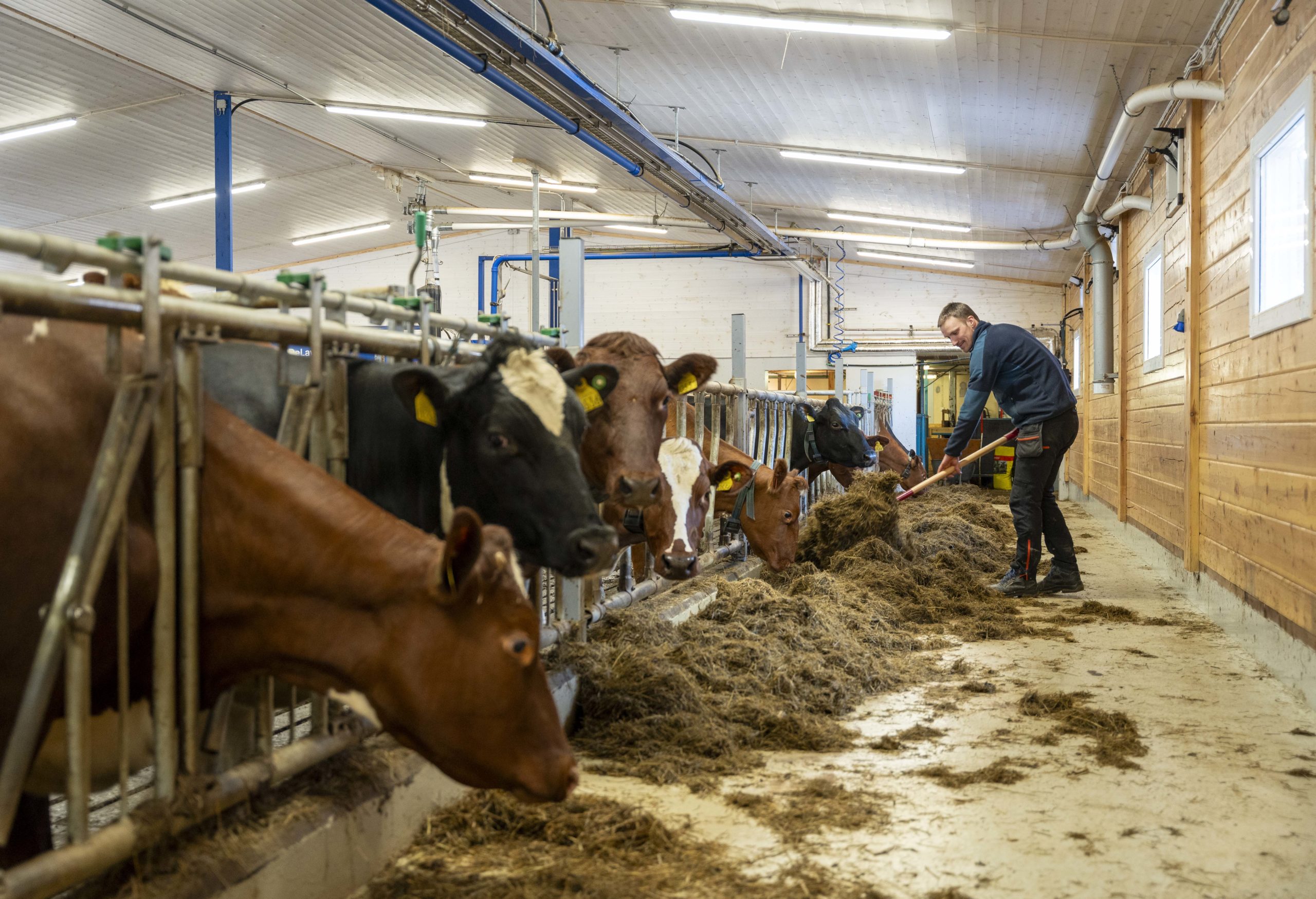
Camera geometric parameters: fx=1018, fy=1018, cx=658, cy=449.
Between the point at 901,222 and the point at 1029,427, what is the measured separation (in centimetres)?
963

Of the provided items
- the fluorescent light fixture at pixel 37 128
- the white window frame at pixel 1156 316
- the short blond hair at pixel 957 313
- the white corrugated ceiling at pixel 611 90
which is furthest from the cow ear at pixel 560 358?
the fluorescent light fixture at pixel 37 128

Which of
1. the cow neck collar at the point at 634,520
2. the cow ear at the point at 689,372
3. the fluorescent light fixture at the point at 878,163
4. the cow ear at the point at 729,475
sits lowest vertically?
the cow neck collar at the point at 634,520

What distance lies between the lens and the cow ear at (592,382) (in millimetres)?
3148

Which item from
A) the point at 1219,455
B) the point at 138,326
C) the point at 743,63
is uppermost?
the point at 743,63

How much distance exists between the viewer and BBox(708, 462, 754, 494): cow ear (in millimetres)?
5828

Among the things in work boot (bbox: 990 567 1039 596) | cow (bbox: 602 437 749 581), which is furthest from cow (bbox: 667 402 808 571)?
work boot (bbox: 990 567 1039 596)

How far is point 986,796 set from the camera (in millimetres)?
3135

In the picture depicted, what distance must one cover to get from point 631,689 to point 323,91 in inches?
380

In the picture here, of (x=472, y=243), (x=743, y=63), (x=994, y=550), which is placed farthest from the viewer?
(x=472, y=243)

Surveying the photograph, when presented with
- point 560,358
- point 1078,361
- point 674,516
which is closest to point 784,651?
point 674,516

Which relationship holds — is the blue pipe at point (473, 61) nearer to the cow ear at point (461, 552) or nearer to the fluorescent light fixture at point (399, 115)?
the fluorescent light fixture at point (399, 115)

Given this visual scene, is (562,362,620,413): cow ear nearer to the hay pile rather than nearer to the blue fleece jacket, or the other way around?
the hay pile

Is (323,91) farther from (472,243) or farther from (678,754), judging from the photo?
(472,243)

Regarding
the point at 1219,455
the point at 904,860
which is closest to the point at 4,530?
the point at 904,860
